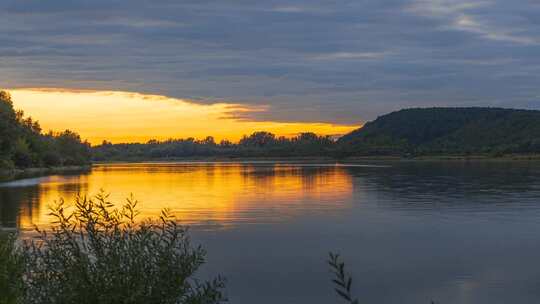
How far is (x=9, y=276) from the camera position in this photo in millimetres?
15562

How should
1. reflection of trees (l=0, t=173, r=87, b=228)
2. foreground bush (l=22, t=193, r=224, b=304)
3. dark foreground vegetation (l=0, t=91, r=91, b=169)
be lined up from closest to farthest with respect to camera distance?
foreground bush (l=22, t=193, r=224, b=304), reflection of trees (l=0, t=173, r=87, b=228), dark foreground vegetation (l=0, t=91, r=91, b=169)

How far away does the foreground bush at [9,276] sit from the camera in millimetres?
14449

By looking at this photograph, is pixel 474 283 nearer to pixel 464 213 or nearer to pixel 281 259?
pixel 281 259

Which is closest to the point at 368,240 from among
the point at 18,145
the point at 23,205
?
the point at 23,205

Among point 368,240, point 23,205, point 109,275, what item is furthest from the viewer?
point 23,205

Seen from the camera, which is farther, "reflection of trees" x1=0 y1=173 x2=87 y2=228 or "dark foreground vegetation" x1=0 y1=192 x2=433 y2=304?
"reflection of trees" x1=0 y1=173 x2=87 y2=228

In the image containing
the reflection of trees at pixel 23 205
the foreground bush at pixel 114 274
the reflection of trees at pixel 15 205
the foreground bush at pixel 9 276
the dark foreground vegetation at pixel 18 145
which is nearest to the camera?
the foreground bush at pixel 114 274

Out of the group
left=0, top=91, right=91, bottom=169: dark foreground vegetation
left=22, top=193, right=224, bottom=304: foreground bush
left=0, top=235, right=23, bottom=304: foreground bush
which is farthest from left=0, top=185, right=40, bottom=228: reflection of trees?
left=0, top=91, right=91, bottom=169: dark foreground vegetation

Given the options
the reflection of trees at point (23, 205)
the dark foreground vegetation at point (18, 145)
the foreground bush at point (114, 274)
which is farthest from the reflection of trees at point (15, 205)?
the dark foreground vegetation at point (18, 145)

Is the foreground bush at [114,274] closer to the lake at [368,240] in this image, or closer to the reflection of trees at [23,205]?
the lake at [368,240]

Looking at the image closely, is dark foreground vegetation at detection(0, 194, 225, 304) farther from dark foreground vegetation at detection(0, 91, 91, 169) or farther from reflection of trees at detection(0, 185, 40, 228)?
dark foreground vegetation at detection(0, 91, 91, 169)

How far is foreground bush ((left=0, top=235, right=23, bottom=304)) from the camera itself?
47.4ft

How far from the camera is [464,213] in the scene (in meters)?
53.3

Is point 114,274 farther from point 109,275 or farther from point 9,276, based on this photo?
point 9,276
